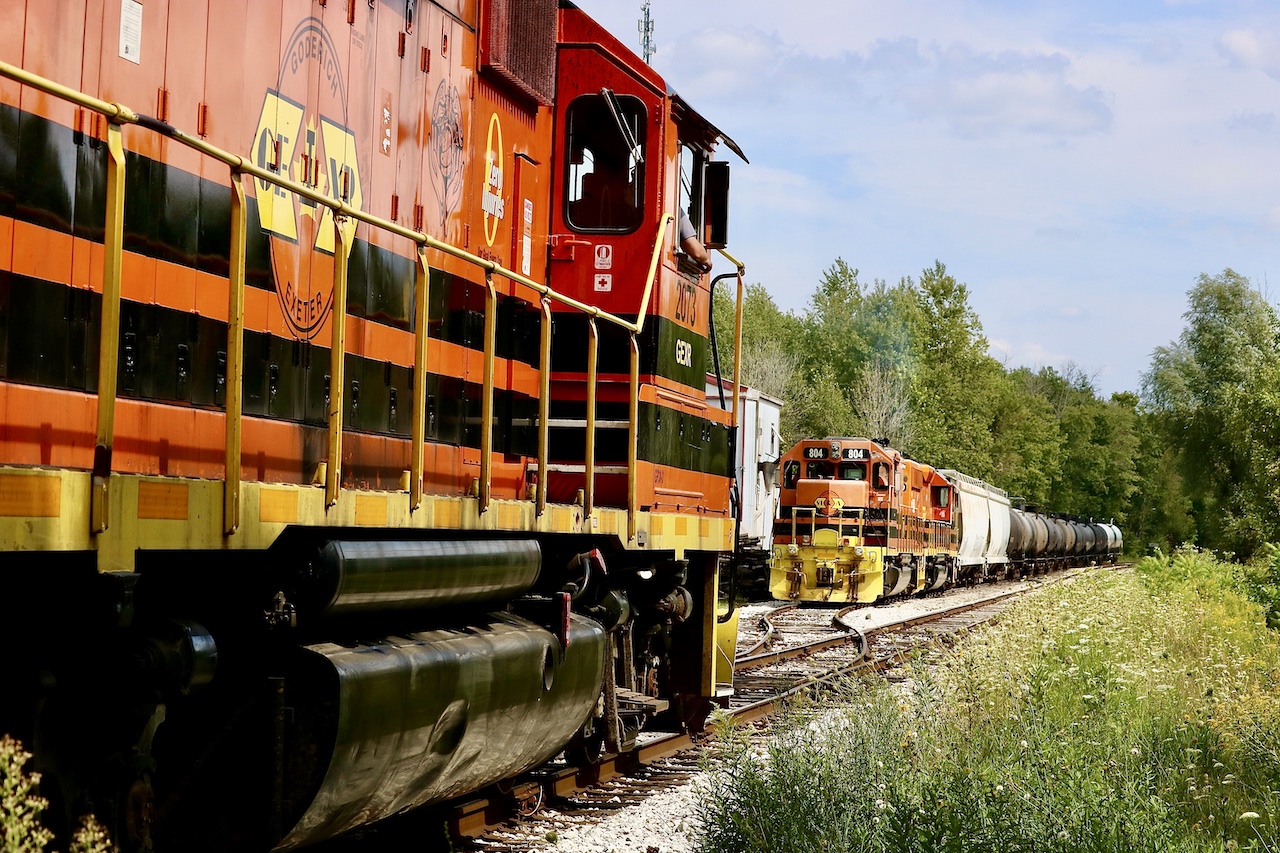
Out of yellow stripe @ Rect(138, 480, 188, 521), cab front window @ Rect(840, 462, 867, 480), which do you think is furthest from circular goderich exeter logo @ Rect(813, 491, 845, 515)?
yellow stripe @ Rect(138, 480, 188, 521)

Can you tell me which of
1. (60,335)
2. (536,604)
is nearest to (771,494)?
(536,604)

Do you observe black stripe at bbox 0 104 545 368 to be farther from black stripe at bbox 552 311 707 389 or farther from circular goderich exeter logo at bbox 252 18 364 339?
black stripe at bbox 552 311 707 389

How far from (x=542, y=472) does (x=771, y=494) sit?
22.6 meters

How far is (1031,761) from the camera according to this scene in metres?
5.82

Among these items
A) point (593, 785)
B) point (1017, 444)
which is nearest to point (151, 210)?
point (593, 785)

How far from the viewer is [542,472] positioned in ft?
20.4

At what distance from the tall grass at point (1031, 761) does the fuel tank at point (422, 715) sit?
0.97 meters

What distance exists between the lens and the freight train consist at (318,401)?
3791 millimetres

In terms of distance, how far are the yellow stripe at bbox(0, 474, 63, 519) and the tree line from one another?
29032 millimetres

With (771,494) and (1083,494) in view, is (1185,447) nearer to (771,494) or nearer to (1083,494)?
(771,494)

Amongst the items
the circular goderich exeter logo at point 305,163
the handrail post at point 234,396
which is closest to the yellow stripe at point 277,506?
the handrail post at point 234,396

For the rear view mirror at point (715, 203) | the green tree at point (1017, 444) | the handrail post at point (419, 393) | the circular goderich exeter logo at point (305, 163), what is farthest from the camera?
the green tree at point (1017, 444)

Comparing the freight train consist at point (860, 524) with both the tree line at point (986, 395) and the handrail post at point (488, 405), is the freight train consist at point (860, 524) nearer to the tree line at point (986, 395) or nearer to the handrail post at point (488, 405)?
the tree line at point (986, 395)

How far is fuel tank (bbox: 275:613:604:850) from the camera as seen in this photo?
4.40m
